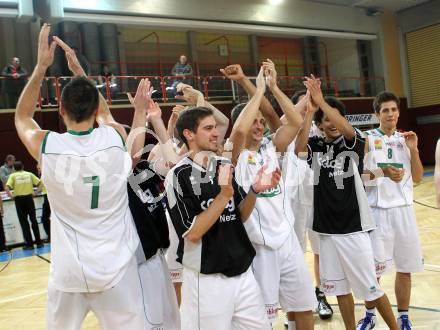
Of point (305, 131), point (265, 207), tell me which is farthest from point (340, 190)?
point (265, 207)

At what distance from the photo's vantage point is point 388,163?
14.9 feet

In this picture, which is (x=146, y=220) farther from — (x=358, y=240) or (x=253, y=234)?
(x=358, y=240)

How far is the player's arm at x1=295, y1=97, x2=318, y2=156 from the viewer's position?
387cm

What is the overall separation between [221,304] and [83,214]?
98 cm

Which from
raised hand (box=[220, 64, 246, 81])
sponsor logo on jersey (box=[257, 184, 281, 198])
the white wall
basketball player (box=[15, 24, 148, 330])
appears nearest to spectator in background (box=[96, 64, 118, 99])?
the white wall

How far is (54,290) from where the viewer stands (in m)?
2.73

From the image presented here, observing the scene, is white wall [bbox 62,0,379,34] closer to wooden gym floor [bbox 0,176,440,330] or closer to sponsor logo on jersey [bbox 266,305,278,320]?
wooden gym floor [bbox 0,176,440,330]

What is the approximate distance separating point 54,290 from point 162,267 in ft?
3.01

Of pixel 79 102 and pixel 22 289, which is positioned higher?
pixel 79 102

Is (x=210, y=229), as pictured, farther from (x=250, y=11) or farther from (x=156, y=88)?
(x=250, y=11)

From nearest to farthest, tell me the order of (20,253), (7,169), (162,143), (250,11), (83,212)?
(83,212), (162,143), (20,253), (7,169), (250,11)

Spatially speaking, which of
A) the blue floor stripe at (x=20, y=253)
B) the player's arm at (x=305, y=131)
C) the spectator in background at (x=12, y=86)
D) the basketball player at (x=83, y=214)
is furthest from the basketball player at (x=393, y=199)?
the spectator in background at (x=12, y=86)

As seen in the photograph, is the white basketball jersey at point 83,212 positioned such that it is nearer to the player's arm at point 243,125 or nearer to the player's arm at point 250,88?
the player's arm at point 243,125

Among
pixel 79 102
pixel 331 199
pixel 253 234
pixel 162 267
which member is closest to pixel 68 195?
pixel 79 102
